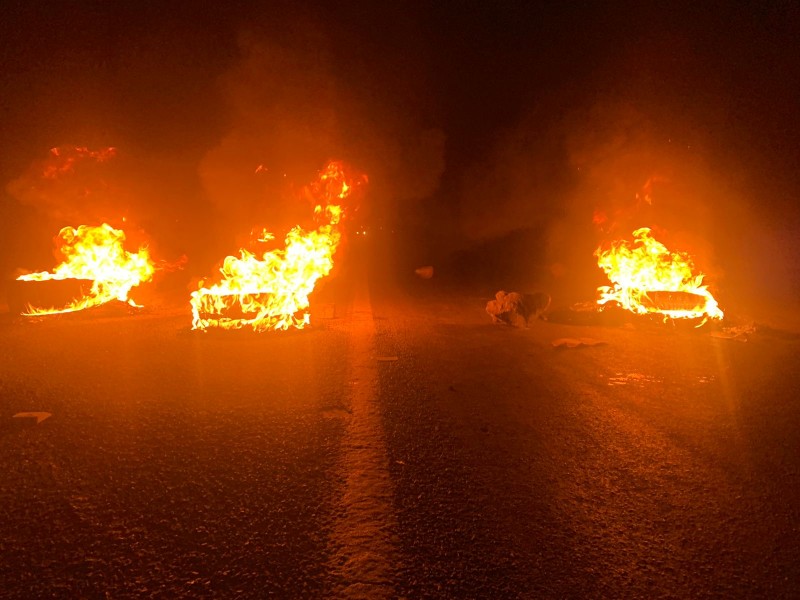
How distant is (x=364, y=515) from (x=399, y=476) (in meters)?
0.56

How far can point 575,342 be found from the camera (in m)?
8.11

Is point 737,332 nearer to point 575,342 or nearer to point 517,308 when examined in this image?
point 575,342

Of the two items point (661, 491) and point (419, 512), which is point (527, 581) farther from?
point (661, 491)

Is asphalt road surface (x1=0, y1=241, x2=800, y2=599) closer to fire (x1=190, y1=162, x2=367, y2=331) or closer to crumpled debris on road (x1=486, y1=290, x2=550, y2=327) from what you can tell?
fire (x1=190, y1=162, x2=367, y2=331)

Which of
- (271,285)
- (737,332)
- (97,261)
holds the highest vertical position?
(97,261)

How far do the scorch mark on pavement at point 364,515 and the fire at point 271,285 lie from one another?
3.98 metres

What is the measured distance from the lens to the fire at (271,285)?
907 cm

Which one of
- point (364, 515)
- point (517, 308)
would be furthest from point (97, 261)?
point (364, 515)

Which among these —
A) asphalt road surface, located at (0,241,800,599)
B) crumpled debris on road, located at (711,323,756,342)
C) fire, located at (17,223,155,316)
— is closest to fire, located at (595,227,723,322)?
crumpled debris on road, located at (711,323,756,342)

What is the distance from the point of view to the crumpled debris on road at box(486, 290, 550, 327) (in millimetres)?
9961

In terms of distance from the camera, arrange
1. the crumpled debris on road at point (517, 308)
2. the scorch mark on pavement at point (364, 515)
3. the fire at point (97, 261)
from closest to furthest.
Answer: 1. the scorch mark on pavement at point (364, 515)
2. the crumpled debris on road at point (517, 308)
3. the fire at point (97, 261)

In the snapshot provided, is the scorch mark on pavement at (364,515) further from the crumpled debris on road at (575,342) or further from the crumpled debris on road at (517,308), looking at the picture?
the crumpled debris on road at (517,308)

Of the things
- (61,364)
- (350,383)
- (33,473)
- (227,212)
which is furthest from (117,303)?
(33,473)

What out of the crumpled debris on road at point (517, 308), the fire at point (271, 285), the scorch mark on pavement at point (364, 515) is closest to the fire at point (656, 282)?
the crumpled debris on road at point (517, 308)
